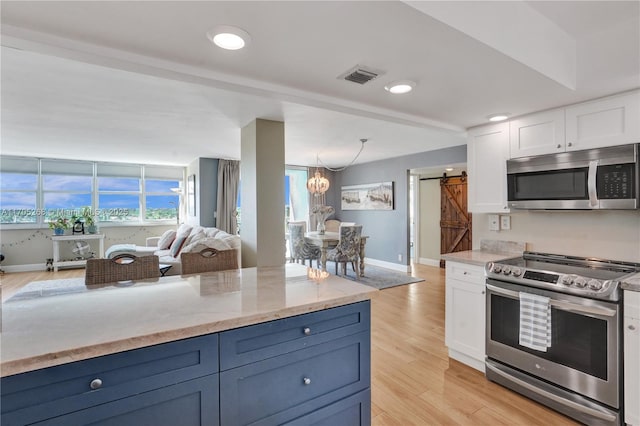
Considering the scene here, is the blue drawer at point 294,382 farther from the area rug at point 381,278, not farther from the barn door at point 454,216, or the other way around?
the barn door at point 454,216

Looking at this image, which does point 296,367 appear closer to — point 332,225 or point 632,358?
point 632,358

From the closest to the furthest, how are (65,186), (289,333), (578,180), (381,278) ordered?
(289,333) → (578,180) → (381,278) → (65,186)

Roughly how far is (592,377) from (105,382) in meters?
2.62

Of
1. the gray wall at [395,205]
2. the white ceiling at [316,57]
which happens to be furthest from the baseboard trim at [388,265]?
the white ceiling at [316,57]

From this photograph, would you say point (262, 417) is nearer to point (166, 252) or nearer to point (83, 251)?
point (166, 252)

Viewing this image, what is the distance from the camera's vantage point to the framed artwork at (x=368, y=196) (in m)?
6.76

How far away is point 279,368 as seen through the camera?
131cm

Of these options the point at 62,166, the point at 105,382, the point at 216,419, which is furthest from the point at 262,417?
the point at 62,166

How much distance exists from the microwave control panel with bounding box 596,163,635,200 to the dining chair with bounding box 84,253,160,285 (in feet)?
10.3

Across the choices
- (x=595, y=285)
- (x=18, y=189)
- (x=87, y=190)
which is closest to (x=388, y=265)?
(x=595, y=285)

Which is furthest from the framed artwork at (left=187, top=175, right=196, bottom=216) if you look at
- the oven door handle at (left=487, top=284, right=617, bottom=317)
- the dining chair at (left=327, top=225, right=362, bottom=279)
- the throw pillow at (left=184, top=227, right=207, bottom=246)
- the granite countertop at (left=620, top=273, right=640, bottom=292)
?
the granite countertop at (left=620, top=273, right=640, bottom=292)

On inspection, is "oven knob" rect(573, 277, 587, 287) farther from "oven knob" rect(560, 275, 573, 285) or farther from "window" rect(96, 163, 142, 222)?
"window" rect(96, 163, 142, 222)

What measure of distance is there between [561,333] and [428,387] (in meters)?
1.00

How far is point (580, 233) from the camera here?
255 cm
